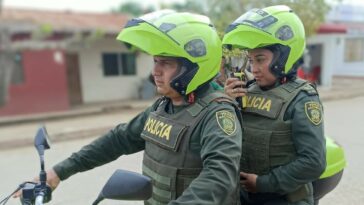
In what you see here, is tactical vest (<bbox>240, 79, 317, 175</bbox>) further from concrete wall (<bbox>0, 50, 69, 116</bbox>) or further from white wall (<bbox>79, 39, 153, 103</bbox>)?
white wall (<bbox>79, 39, 153, 103</bbox>)

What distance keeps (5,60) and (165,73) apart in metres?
12.5

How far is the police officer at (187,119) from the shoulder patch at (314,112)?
46 cm

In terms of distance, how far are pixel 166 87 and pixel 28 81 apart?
13.4 meters

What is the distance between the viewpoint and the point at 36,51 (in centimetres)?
1402

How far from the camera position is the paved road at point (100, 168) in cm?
480

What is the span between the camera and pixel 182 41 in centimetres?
161

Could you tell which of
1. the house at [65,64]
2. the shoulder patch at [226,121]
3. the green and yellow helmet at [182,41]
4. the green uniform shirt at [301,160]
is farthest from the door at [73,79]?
the shoulder patch at [226,121]

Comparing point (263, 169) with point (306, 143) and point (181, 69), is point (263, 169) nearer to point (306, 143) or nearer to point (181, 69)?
point (306, 143)

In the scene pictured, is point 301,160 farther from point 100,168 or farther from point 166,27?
point 100,168

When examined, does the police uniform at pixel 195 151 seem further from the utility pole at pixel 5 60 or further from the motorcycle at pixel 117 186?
the utility pole at pixel 5 60

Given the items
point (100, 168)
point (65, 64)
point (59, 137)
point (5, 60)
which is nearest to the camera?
point (100, 168)

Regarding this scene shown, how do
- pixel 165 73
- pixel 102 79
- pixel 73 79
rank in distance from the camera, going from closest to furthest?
pixel 165 73, pixel 73 79, pixel 102 79

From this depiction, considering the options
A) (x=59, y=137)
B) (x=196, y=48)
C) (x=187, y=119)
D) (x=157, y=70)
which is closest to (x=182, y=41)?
(x=196, y=48)

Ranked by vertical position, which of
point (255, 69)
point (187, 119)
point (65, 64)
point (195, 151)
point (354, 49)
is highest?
point (255, 69)
